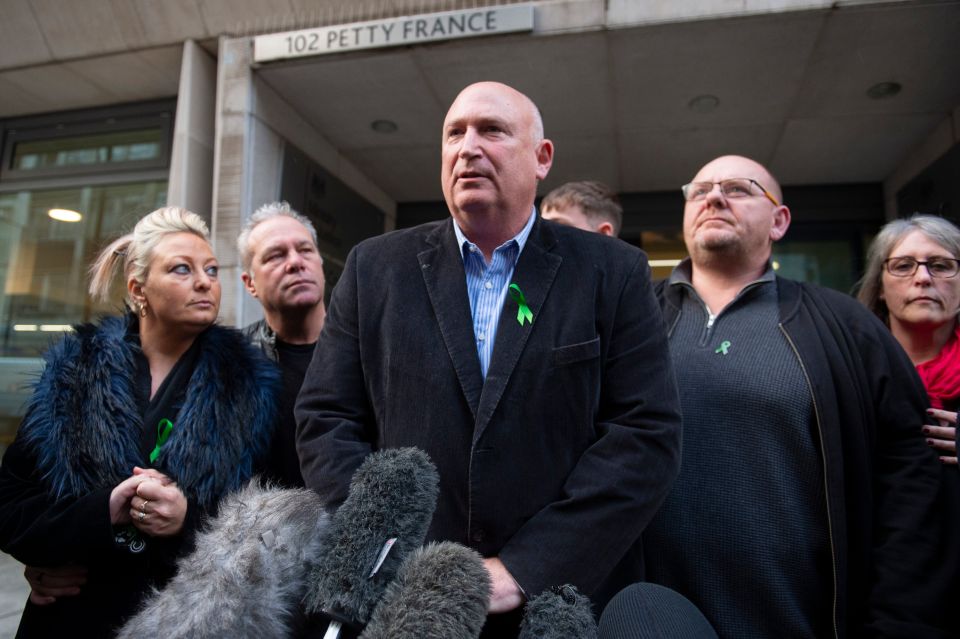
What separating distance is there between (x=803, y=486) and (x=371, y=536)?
1445mm

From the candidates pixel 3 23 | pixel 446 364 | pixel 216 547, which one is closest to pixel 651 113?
pixel 446 364

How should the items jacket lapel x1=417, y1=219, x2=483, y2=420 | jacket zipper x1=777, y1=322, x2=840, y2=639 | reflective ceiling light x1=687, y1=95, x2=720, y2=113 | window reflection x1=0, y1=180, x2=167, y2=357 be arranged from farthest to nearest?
window reflection x1=0, y1=180, x2=167, y2=357 < reflective ceiling light x1=687, y1=95, x2=720, y2=113 < jacket zipper x1=777, y1=322, x2=840, y2=639 < jacket lapel x1=417, y1=219, x2=483, y2=420

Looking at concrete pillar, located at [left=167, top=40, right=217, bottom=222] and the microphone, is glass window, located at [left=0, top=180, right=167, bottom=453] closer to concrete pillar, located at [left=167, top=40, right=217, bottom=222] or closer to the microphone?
concrete pillar, located at [left=167, top=40, right=217, bottom=222]

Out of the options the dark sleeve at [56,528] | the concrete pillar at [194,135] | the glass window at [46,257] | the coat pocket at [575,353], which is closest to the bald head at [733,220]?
the coat pocket at [575,353]

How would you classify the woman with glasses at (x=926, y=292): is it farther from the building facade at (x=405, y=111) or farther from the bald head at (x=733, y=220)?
the building facade at (x=405, y=111)

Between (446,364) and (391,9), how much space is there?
408cm

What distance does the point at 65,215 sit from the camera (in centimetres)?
632

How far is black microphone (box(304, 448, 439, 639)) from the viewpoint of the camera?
3.26 ft

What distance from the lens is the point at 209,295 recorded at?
7.66 feet

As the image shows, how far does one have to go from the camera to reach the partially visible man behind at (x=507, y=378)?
1.43 metres

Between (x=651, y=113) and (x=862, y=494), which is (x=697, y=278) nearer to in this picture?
(x=862, y=494)

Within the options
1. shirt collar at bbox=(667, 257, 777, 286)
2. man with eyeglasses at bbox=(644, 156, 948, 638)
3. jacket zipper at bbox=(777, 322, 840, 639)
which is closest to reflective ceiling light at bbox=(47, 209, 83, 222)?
shirt collar at bbox=(667, 257, 777, 286)

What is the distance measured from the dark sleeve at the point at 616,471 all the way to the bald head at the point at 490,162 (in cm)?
37

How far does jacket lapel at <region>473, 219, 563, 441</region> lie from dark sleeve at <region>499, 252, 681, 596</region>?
7.0 inches
